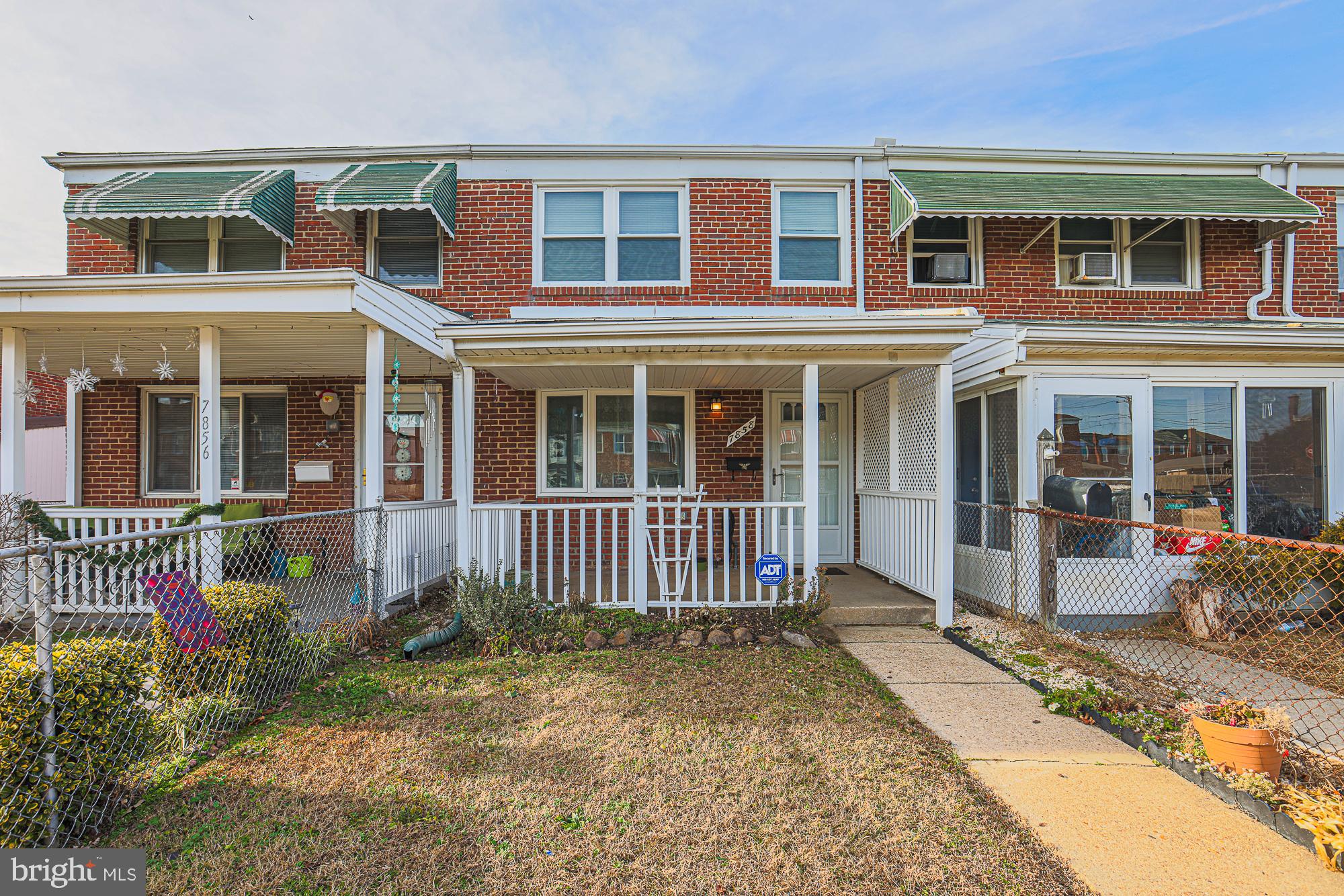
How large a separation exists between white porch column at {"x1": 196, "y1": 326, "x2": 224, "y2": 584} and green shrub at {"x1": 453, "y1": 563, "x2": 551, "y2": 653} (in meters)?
2.39

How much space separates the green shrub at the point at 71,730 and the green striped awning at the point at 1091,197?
8232 mm

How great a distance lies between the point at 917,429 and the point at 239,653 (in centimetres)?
623

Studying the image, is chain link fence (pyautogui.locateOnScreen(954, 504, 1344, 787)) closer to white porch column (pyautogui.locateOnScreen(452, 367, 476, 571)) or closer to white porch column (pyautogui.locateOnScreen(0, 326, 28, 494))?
white porch column (pyautogui.locateOnScreen(452, 367, 476, 571))

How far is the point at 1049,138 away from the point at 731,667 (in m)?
8.53

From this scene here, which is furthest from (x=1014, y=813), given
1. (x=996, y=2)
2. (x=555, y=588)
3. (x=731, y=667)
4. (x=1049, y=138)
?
(x=996, y=2)

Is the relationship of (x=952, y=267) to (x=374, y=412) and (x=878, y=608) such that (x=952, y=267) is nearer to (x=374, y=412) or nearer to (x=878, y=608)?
(x=878, y=608)

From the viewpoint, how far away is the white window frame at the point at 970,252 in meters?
8.24

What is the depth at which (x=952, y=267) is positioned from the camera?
814cm

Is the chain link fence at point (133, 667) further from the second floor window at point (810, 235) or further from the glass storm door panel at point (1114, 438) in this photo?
the glass storm door panel at point (1114, 438)

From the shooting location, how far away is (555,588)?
22.1ft

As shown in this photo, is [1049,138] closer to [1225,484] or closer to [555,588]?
[1225,484]

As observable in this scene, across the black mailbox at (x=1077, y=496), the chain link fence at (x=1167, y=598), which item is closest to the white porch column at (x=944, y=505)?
the chain link fence at (x=1167, y=598)

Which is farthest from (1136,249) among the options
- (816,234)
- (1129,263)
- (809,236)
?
(809,236)

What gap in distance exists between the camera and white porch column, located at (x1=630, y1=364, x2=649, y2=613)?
5969 mm
